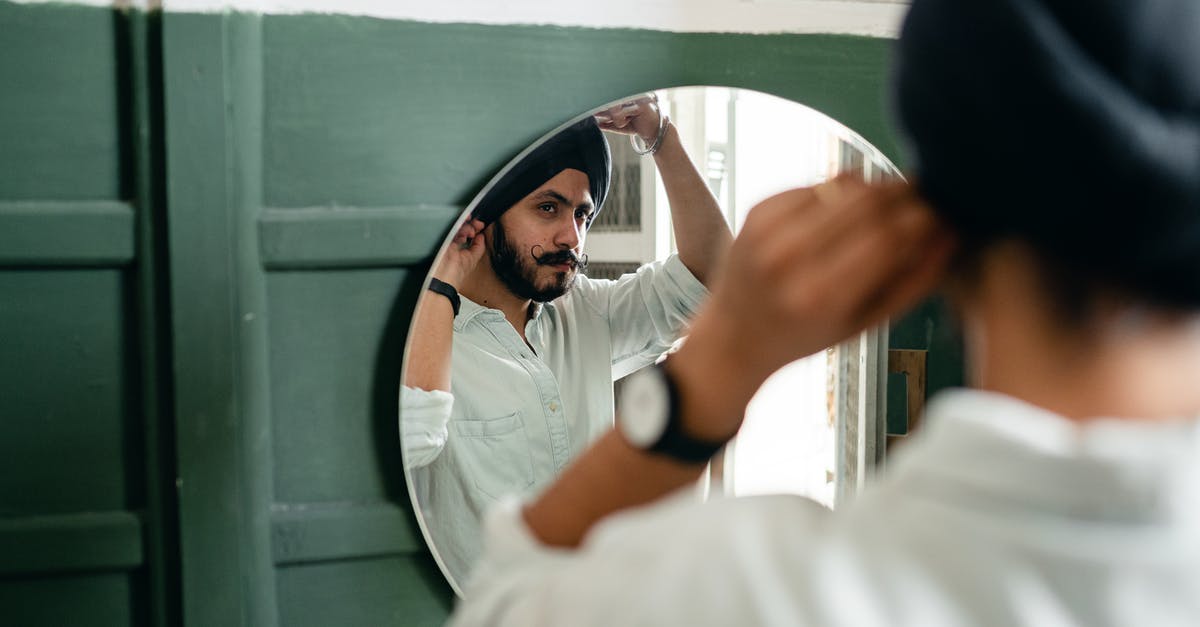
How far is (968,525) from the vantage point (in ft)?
1.42

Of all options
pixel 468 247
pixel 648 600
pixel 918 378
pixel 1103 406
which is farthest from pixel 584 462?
pixel 918 378

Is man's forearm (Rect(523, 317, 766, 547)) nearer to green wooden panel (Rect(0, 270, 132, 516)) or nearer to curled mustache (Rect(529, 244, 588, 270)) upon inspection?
curled mustache (Rect(529, 244, 588, 270))

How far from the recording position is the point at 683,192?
1.04 metres

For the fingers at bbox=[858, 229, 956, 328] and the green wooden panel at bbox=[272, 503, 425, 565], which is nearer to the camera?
the fingers at bbox=[858, 229, 956, 328]

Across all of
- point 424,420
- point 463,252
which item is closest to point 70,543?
point 424,420

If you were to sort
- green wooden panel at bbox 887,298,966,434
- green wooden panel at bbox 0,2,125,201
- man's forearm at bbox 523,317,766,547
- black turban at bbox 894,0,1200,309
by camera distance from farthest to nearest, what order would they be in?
green wooden panel at bbox 887,298,966,434 < green wooden panel at bbox 0,2,125,201 < man's forearm at bbox 523,317,766,547 < black turban at bbox 894,0,1200,309

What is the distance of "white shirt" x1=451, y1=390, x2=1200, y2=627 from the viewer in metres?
0.42

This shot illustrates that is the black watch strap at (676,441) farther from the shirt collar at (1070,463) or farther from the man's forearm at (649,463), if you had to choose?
the shirt collar at (1070,463)

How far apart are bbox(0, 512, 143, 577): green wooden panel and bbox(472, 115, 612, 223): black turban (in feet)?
1.58

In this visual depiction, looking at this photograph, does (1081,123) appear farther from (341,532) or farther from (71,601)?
(71,601)

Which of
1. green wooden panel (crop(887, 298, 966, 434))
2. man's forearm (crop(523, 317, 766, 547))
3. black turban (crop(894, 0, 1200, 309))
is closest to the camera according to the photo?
black turban (crop(894, 0, 1200, 309))

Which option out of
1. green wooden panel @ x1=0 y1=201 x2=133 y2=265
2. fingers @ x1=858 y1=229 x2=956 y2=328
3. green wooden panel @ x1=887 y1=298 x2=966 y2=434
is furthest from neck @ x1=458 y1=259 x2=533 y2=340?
fingers @ x1=858 y1=229 x2=956 y2=328

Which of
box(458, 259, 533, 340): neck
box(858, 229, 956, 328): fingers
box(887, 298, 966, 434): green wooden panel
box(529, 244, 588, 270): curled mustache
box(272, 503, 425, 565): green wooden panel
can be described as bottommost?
box(272, 503, 425, 565): green wooden panel

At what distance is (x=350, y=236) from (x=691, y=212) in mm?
357
